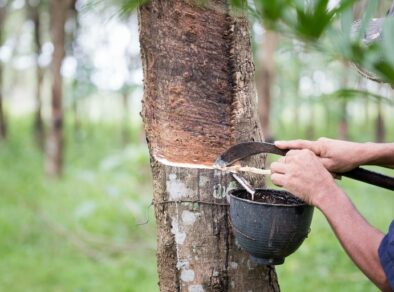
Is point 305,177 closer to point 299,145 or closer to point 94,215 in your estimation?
point 299,145

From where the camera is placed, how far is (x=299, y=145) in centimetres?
162

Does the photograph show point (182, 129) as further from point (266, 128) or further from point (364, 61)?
point (266, 128)

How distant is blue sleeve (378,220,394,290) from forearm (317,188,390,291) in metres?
0.02

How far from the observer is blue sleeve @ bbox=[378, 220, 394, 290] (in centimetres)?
137

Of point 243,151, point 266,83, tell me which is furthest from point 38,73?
point 243,151

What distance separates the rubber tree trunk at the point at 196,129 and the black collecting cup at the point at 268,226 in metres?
0.13

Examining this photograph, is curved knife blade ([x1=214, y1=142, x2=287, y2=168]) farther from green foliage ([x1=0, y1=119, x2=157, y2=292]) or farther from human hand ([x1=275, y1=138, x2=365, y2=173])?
green foliage ([x1=0, y1=119, x2=157, y2=292])

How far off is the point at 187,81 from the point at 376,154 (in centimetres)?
65

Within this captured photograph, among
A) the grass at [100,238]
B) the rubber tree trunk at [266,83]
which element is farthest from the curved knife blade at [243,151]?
the rubber tree trunk at [266,83]

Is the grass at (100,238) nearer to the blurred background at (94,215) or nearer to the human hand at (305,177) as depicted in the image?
the blurred background at (94,215)

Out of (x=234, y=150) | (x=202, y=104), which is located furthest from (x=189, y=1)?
(x=234, y=150)

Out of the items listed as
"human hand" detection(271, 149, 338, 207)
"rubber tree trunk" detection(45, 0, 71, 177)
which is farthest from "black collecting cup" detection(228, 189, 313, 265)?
"rubber tree trunk" detection(45, 0, 71, 177)

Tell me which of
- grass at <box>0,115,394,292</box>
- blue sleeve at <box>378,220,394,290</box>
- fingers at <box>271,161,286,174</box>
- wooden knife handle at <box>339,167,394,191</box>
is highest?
fingers at <box>271,161,286,174</box>

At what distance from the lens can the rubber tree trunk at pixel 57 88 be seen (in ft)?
24.9
